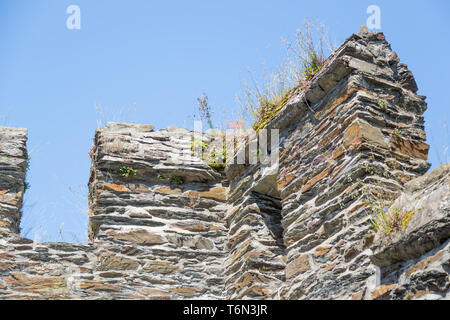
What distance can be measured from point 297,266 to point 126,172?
2.37 meters

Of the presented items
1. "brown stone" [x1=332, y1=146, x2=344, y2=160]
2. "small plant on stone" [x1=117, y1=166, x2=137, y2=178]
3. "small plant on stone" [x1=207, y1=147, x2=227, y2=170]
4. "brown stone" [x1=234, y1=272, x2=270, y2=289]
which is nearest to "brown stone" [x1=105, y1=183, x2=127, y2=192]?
"small plant on stone" [x1=117, y1=166, x2=137, y2=178]

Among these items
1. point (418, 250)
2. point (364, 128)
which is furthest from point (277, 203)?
point (418, 250)

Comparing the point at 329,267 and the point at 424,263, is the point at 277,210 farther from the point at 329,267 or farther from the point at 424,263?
the point at 424,263

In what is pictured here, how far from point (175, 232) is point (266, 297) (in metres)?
1.34

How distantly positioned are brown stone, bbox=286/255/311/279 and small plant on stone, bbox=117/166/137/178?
2.19m

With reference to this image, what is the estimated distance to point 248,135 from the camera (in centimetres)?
662

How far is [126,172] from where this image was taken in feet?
22.3

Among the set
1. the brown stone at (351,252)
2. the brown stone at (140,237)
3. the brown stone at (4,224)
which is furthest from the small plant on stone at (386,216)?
the brown stone at (4,224)

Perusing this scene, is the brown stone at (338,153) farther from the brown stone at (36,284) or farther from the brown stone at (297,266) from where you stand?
the brown stone at (36,284)

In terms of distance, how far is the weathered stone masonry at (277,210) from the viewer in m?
4.39

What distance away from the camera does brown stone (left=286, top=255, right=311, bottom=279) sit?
5137 mm

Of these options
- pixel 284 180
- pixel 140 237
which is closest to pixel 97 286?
pixel 140 237

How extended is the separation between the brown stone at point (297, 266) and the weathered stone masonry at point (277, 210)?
0.03ft
